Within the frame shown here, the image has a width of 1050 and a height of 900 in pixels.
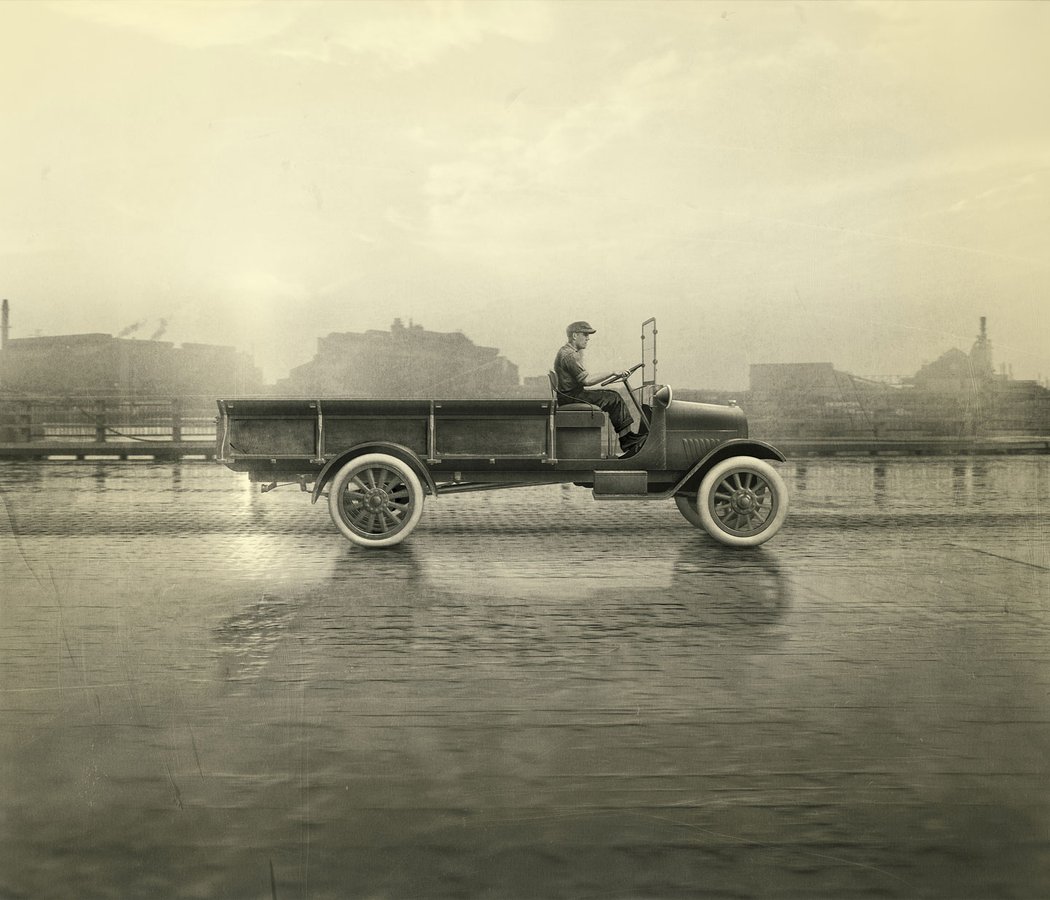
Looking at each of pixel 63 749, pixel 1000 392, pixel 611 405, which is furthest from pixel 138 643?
pixel 1000 392

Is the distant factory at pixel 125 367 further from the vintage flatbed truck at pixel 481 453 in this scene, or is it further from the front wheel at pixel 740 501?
→ the front wheel at pixel 740 501

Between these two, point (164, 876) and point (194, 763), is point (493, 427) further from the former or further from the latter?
point (164, 876)

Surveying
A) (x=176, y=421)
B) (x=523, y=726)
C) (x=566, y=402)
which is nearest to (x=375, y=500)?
(x=566, y=402)

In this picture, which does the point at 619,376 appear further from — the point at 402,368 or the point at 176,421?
the point at 402,368

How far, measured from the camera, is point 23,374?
3150 cm

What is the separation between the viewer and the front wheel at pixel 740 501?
27.9 ft

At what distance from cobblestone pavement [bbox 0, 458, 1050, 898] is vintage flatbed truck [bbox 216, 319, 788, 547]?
2.31ft

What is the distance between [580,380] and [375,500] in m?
1.94

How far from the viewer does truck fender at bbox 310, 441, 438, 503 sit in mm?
8281

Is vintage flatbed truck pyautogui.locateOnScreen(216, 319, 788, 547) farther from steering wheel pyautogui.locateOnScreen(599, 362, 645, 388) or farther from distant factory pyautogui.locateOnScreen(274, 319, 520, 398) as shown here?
distant factory pyautogui.locateOnScreen(274, 319, 520, 398)

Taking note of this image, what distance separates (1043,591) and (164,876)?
5744 mm

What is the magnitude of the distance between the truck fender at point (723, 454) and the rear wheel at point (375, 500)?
2.21m

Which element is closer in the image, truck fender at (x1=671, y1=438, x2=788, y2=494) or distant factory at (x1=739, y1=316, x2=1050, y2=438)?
truck fender at (x1=671, y1=438, x2=788, y2=494)

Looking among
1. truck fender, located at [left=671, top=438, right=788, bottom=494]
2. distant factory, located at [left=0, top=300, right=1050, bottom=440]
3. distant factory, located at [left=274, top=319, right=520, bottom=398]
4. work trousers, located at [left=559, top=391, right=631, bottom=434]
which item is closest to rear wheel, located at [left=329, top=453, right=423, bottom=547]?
work trousers, located at [left=559, top=391, right=631, bottom=434]
